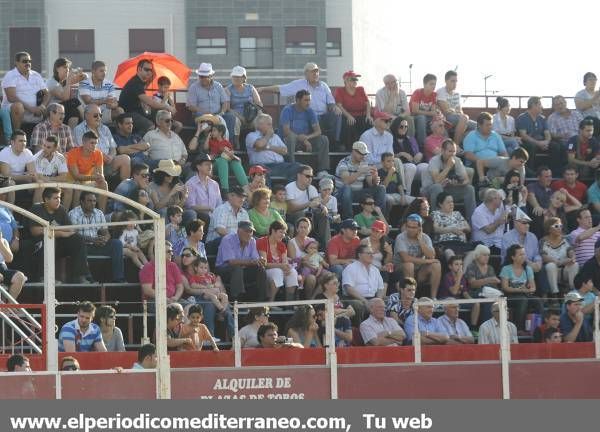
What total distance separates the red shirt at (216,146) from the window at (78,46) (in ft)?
78.6

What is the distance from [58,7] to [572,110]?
930 inches

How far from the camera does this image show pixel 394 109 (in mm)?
30312

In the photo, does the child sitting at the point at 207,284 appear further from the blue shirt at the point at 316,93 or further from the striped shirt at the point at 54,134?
the blue shirt at the point at 316,93

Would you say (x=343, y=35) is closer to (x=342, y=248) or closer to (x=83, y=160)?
(x=342, y=248)

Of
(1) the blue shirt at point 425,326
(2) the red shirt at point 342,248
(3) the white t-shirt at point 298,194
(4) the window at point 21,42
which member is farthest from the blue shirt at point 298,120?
(4) the window at point 21,42

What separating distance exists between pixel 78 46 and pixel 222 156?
81.5 ft

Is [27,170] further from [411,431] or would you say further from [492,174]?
[411,431]

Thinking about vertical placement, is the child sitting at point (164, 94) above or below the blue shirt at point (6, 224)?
above

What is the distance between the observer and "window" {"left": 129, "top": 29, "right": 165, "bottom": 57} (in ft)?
172

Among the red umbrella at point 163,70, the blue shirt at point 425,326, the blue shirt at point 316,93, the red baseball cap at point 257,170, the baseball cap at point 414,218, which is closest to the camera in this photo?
the blue shirt at point 425,326

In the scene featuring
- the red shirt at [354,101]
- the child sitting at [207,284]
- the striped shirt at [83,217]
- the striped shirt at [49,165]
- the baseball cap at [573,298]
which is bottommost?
the baseball cap at [573,298]

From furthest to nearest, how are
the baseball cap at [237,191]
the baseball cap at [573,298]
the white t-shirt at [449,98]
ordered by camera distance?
the white t-shirt at [449,98] → the baseball cap at [237,191] → the baseball cap at [573,298]

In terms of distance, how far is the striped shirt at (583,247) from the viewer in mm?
28188

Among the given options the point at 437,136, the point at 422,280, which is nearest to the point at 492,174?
the point at 437,136
